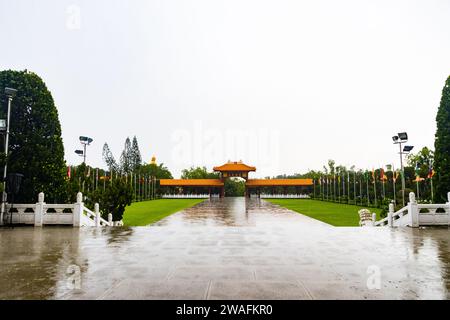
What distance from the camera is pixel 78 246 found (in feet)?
23.5

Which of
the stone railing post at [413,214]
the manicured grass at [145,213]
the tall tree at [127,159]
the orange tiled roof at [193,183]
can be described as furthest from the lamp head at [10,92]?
the tall tree at [127,159]

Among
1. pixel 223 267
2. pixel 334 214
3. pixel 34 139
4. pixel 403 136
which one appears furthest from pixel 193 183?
pixel 223 267

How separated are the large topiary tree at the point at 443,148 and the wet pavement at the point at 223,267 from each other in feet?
18.2

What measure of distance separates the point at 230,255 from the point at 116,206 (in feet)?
32.6

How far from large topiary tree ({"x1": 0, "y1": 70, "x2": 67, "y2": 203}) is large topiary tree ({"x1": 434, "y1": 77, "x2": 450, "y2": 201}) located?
15339 mm

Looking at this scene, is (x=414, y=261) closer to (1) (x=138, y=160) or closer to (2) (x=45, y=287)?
(2) (x=45, y=287)

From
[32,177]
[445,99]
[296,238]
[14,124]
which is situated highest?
[445,99]

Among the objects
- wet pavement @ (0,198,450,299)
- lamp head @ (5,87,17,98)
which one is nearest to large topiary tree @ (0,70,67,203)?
lamp head @ (5,87,17,98)

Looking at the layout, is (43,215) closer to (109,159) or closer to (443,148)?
(443,148)

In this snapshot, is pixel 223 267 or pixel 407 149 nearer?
pixel 223 267

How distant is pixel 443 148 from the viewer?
13047 millimetres

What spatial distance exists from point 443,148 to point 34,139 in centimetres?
1637
